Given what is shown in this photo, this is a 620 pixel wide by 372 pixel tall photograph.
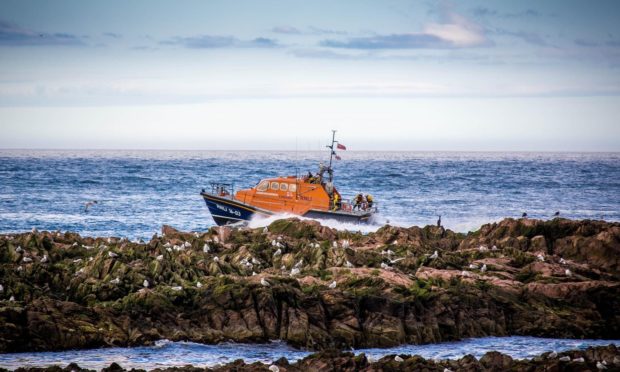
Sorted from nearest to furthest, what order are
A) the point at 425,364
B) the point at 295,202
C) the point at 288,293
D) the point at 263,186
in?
the point at 425,364
the point at 288,293
the point at 295,202
the point at 263,186

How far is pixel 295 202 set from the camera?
41031 millimetres

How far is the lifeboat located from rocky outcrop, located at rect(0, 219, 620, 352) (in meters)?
14.4

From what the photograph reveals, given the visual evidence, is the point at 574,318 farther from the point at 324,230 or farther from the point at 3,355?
the point at 3,355

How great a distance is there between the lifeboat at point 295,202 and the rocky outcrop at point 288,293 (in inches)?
568

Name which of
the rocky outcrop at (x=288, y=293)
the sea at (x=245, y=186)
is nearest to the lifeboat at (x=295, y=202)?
the sea at (x=245, y=186)

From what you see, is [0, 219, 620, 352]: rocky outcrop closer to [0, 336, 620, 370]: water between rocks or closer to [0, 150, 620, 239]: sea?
[0, 336, 620, 370]: water between rocks

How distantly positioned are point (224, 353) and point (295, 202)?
78.2ft

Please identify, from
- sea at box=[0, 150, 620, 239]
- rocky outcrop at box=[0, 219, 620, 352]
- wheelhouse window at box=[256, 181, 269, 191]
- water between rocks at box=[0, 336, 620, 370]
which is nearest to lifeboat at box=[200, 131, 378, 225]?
wheelhouse window at box=[256, 181, 269, 191]

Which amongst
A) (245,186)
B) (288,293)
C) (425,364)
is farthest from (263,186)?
(245,186)

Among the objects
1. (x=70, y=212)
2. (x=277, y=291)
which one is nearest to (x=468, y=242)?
(x=277, y=291)

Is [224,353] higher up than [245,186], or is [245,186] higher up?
[224,353]

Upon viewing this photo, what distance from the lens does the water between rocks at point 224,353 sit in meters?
16.4

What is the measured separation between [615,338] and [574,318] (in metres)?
1.00

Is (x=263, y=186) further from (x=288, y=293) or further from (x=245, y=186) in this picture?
(x=245, y=186)
